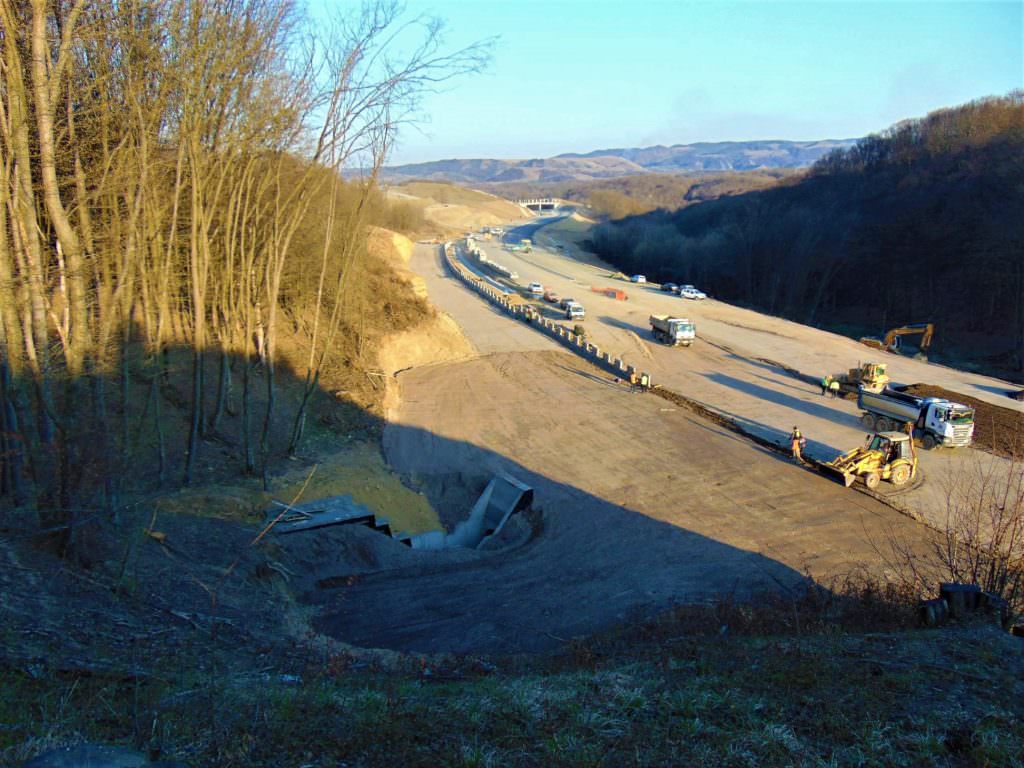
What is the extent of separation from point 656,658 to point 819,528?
11474mm

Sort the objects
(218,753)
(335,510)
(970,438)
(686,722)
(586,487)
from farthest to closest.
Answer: (970,438) → (586,487) → (335,510) → (686,722) → (218,753)

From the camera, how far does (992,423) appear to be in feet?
92.6

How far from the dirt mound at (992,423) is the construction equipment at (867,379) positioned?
102 inches

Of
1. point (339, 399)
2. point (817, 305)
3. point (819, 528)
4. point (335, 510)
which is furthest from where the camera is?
point (817, 305)

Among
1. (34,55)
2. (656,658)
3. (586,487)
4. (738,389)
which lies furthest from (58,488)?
(738,389)

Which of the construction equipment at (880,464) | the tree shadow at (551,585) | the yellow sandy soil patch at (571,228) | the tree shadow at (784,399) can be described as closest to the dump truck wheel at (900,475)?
the construction equipment at (880,464)

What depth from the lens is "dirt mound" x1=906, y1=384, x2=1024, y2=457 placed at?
25.6m

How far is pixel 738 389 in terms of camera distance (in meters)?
33.2

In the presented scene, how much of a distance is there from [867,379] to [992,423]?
16.0ft

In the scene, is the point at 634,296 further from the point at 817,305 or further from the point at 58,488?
the point at 58,488

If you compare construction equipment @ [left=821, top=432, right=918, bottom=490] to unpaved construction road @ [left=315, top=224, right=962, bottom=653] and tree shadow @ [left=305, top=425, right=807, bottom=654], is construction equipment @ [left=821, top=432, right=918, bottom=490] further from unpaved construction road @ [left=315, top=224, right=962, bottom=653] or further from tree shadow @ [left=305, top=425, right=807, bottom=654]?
tree shadow @ [left=305, top=425, right=807, bottom=654]

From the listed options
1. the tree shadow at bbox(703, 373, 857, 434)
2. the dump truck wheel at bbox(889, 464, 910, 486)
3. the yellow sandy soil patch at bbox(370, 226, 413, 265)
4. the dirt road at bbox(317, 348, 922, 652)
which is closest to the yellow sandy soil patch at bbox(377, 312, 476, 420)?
the dirt road at bbox(317, 348, 922, 652)

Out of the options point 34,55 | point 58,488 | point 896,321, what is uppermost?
point 34,55

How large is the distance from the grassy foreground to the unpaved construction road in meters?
4.29
